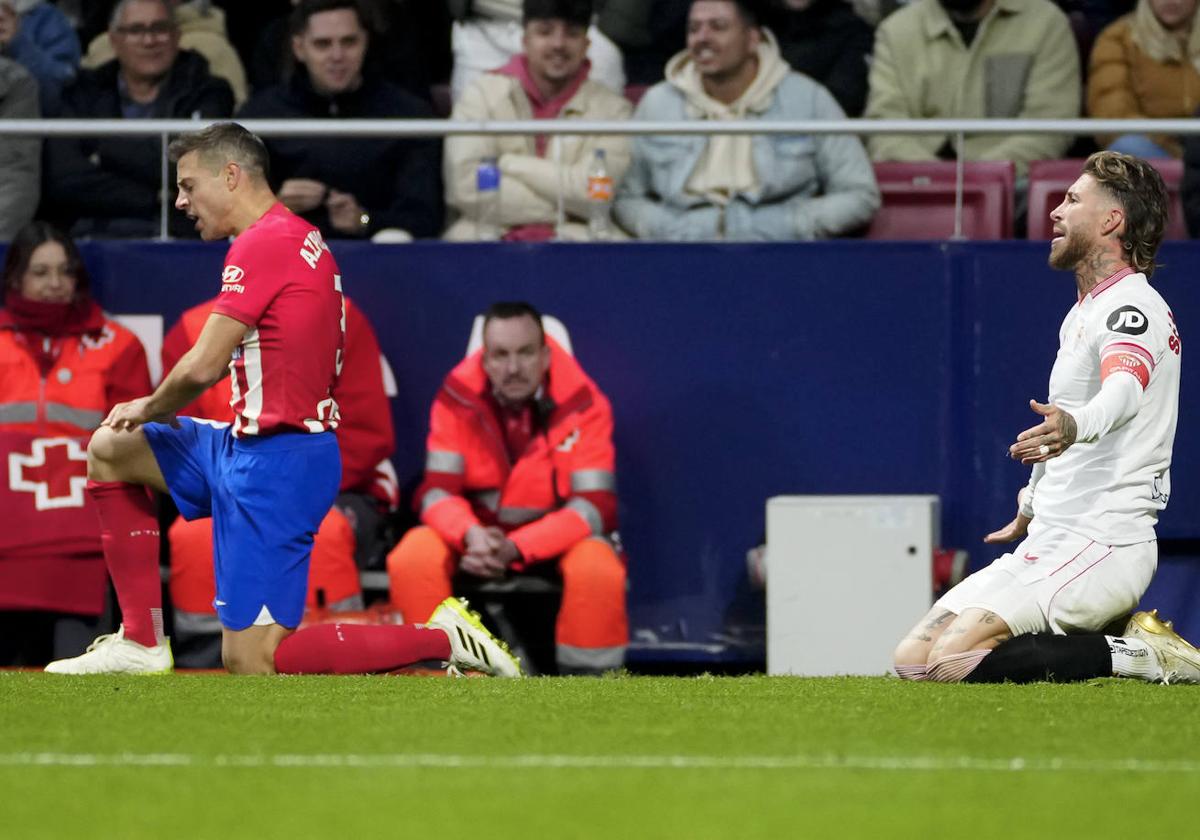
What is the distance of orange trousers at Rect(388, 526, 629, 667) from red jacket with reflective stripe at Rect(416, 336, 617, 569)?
123 millimetres

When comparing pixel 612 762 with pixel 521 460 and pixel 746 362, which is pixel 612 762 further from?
pixel 746 362

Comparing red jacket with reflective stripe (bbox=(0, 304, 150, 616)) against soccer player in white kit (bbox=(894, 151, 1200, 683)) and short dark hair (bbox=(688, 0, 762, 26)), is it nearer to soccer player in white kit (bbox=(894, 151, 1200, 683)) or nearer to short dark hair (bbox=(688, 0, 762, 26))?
short dark hair (bbox=(688, 0, 762, 26))

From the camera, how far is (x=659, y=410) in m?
9.51

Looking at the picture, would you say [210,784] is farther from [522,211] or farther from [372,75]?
[372,75]

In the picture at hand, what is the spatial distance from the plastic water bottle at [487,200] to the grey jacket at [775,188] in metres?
0.55

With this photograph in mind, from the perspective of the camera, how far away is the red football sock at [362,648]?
709cm

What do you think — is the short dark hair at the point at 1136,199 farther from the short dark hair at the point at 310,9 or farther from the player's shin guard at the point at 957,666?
the short dark hair at the point at 310,9

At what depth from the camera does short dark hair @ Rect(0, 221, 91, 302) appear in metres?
9.08

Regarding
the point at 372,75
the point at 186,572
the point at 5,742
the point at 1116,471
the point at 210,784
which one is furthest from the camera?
the point at 372,75

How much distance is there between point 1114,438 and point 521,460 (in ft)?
10.2

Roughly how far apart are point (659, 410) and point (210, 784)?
196 inches

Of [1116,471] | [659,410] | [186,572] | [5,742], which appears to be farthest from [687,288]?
[5,742]

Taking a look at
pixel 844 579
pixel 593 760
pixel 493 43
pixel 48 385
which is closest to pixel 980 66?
pixel 493 43

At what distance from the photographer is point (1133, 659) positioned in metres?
6.62
